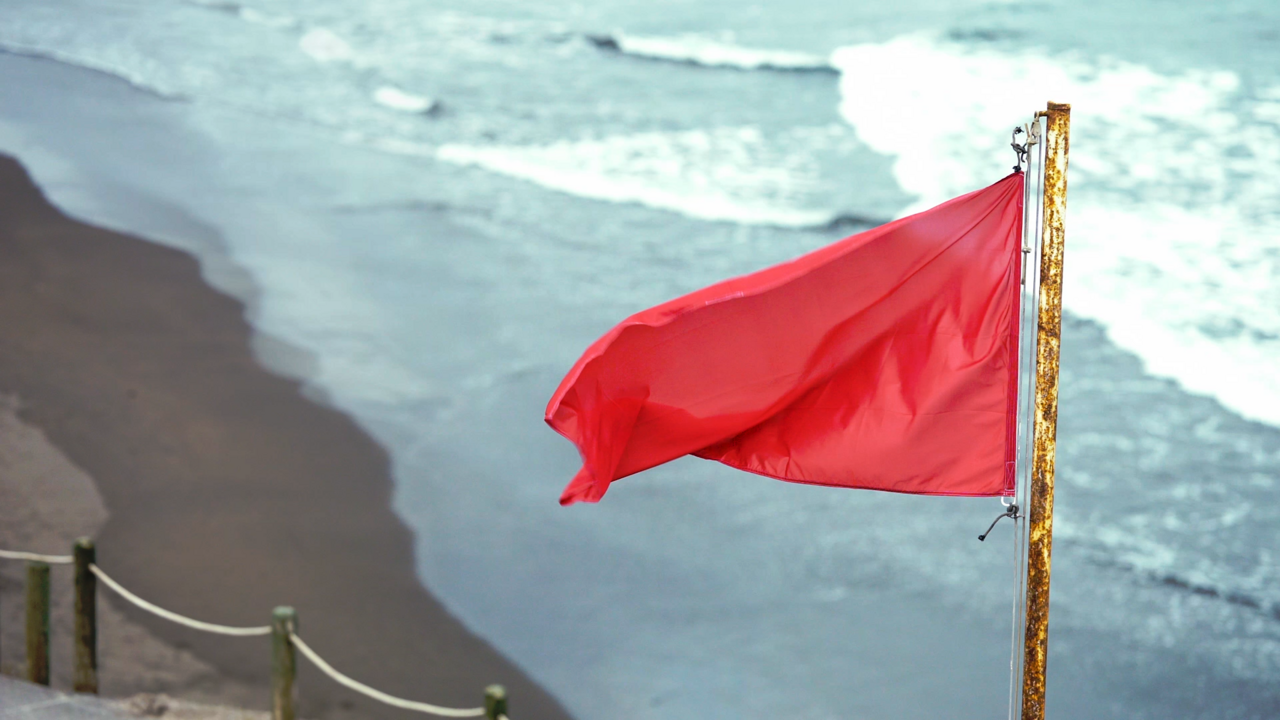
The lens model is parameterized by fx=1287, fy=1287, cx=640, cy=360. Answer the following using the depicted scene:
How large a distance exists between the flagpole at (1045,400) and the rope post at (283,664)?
4080 millimetres

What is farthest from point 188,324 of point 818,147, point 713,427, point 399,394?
point 818,147

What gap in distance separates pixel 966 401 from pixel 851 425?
0.50 m

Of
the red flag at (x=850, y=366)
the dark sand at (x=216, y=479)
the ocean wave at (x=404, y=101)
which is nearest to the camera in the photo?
the red flag at (x=850, y=366)

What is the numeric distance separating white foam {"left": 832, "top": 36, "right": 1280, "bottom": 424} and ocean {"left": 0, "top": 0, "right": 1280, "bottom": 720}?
7 cm

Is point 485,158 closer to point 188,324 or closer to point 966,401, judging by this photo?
point 188,324

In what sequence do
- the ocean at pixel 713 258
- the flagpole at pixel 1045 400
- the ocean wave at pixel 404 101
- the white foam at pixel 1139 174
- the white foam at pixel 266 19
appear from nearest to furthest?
the flagpole at pixel 1045 400
the ocean at pixel 713 258
the white foam at pixel 1139 174
the ocean wave at pixel 404 101
the white foam at pixel 266 19

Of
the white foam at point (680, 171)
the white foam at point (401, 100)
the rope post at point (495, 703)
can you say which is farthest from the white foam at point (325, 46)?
the rope post at point (495, 703)

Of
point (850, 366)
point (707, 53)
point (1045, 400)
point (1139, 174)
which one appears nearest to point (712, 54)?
point (707, 53)

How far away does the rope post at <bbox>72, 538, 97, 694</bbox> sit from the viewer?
788 cm

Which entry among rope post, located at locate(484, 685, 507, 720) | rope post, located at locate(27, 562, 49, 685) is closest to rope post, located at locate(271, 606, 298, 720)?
rope post, located at locate(484, 685, 507, 720)

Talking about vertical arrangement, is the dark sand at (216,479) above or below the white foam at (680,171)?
below

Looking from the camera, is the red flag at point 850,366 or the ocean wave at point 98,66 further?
the ocean wave at point 98,66

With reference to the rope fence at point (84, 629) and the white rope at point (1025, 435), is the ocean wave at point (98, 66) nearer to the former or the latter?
the rope fence at point (84, 629)

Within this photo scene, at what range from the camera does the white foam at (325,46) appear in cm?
2689
